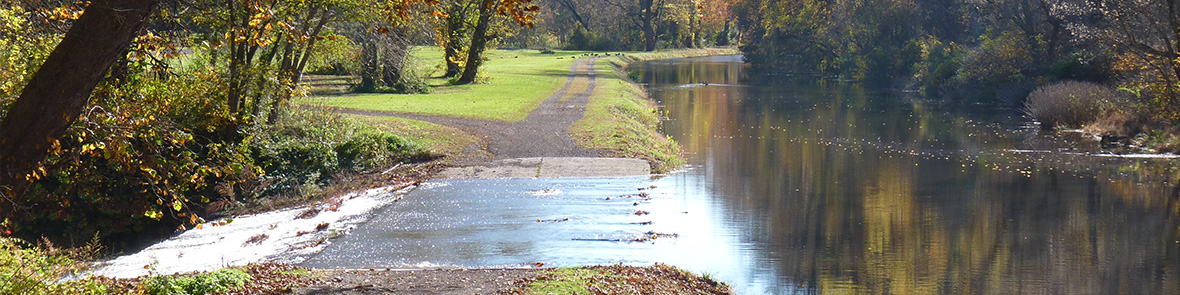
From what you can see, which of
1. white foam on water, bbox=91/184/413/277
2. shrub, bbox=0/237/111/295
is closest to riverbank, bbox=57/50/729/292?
white foam on water, bbox=91/184/413/277

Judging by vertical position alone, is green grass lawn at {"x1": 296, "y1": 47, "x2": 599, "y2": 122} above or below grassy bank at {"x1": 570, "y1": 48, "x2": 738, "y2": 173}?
above

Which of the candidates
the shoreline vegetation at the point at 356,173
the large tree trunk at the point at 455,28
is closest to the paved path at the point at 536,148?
the shoreline vegetation at the point at 356,173

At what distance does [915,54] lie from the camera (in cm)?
5144

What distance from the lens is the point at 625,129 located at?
26.9 m

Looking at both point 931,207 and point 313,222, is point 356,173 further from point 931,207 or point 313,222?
point 931,207

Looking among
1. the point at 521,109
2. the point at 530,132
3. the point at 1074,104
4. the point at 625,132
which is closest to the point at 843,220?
the point at 625,132

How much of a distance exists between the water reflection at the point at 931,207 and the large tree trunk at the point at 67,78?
7.86 metres

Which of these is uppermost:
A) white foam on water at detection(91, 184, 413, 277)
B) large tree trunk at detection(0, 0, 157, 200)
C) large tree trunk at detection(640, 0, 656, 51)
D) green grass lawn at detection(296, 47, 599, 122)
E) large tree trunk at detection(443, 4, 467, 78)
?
large tree trunk at detection(640, 0, 656, 51)

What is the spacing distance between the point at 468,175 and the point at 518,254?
7.31m

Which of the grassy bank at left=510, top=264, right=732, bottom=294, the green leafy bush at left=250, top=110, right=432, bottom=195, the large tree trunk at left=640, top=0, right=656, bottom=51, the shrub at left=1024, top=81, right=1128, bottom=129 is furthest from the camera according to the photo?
the large tree trunk at left=640, top=0, right=656, bottom=51

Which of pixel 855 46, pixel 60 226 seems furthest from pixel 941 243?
pixel 855 46

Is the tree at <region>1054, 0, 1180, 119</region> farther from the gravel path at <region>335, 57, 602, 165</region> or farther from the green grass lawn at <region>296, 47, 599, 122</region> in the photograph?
the green grass lawn at <region>296, 47, 599, 122</region>

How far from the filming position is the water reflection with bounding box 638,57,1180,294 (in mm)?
12695

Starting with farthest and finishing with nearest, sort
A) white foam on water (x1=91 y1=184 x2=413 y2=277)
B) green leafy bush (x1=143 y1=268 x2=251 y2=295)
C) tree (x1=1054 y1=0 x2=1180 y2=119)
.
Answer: tree (x1=1054 y1=0 x2=1180 y2=119), white foam on water (x1=91 y1=184 x2=413 y2=277), green leafy bush (x1=143 y1=268 x2=251 y2=295)
